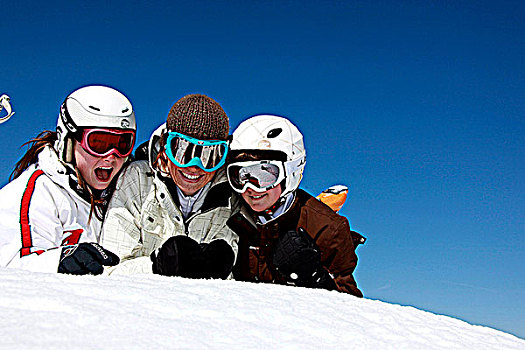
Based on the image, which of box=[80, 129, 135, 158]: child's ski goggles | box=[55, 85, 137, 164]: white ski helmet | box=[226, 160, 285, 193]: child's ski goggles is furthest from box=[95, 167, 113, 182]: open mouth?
box=[226, 160, 285, 193]: child's ski goggles

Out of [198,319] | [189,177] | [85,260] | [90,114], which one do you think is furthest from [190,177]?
[198,319]

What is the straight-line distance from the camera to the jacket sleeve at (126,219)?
11.6ft

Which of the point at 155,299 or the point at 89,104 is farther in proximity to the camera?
the point at 89,104

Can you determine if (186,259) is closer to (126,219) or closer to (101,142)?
(126,219)

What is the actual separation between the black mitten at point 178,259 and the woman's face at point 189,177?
1.93 feet

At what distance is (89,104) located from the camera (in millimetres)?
3691

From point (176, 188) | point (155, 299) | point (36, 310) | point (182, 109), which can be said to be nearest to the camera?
point (36, 310)

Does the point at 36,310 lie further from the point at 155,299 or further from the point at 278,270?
the point at 278,270

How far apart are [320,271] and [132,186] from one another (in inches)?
57.5

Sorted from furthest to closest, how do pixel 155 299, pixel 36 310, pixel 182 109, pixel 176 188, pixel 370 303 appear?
1. pixel 176 188
2. pixel 182 109
3. pixel 370 303
4. pixel 155 299
5. pixel 36 310

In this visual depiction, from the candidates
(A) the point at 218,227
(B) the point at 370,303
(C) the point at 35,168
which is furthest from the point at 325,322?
(C) the point at 35,168

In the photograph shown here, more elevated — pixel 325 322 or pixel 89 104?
pixel 89 104

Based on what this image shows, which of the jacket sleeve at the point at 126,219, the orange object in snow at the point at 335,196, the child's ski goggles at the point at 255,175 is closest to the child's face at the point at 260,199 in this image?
the child's ski goggles at the point at 255,175

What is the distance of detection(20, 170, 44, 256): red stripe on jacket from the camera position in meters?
3.37
